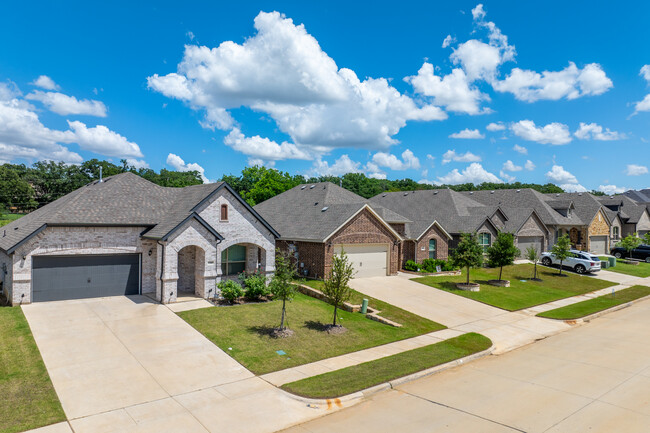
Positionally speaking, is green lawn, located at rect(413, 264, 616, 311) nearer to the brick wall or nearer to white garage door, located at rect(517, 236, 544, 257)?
the brick wall

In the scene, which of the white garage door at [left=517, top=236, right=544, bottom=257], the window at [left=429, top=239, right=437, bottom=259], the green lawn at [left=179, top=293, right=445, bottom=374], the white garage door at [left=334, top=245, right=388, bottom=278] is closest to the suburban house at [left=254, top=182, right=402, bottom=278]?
the white garage door at [left=334, top=245, right=388, bottom=278]

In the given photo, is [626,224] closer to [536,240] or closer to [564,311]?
[536,240]

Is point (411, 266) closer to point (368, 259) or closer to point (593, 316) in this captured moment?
point (368, 259)

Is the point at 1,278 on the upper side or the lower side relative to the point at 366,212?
lower

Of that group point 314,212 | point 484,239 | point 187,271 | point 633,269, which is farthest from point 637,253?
point 187,271

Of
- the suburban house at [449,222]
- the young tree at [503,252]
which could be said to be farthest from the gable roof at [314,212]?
the young tree at [503,252]

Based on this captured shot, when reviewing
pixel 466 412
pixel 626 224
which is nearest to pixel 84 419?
pixel 466 412

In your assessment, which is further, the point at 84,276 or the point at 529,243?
the point at 529,243
